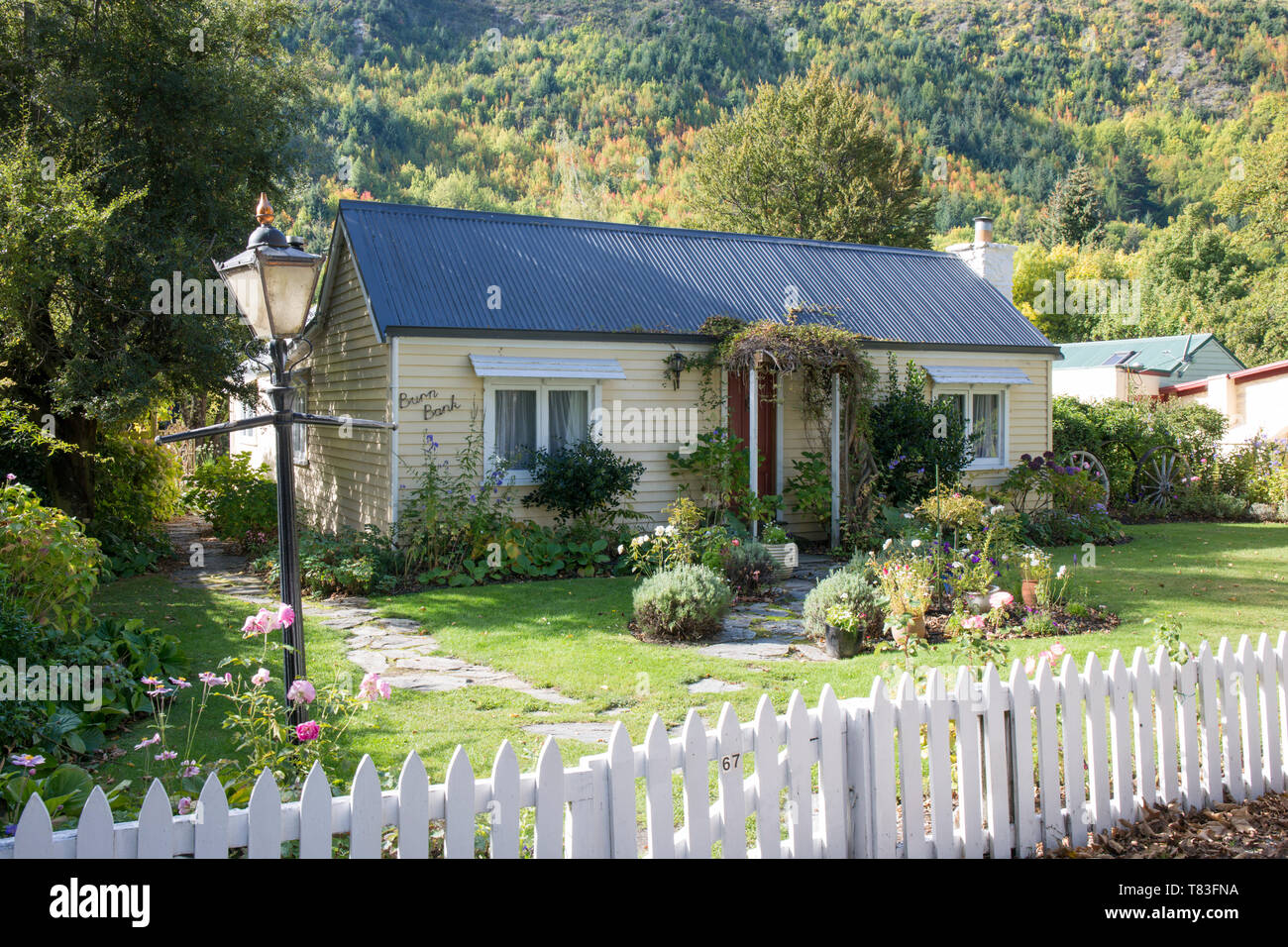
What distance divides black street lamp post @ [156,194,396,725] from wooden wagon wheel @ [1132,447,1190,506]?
16609 mm

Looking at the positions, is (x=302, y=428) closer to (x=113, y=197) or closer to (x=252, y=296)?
Result: (x=113, y=197)

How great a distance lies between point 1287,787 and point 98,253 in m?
12.0

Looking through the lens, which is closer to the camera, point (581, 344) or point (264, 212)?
point (264, 212)

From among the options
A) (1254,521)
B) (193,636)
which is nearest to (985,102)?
(1254,521)

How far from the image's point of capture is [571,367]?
1187cm

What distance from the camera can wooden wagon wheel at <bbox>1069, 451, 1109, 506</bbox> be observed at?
15805mm

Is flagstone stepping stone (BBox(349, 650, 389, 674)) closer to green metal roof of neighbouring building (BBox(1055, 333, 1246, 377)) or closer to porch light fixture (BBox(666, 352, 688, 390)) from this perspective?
porch light fixture (BBox(666, 352, 688, 390))

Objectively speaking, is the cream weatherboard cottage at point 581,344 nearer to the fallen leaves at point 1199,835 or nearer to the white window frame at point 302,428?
the white window frame at point 302,428

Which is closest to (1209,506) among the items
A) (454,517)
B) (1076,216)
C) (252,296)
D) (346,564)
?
(454,517)

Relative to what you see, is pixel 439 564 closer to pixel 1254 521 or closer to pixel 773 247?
pixel 773 247

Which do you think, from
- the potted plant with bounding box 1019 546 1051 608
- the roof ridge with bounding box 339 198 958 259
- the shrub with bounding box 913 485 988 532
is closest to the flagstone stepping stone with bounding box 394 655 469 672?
the potted plant with bounding box 1019 546 1051 608

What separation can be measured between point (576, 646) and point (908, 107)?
74933 mm

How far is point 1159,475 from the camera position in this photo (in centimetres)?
1728

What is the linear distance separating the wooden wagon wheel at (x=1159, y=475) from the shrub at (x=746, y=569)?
34.2 feet
